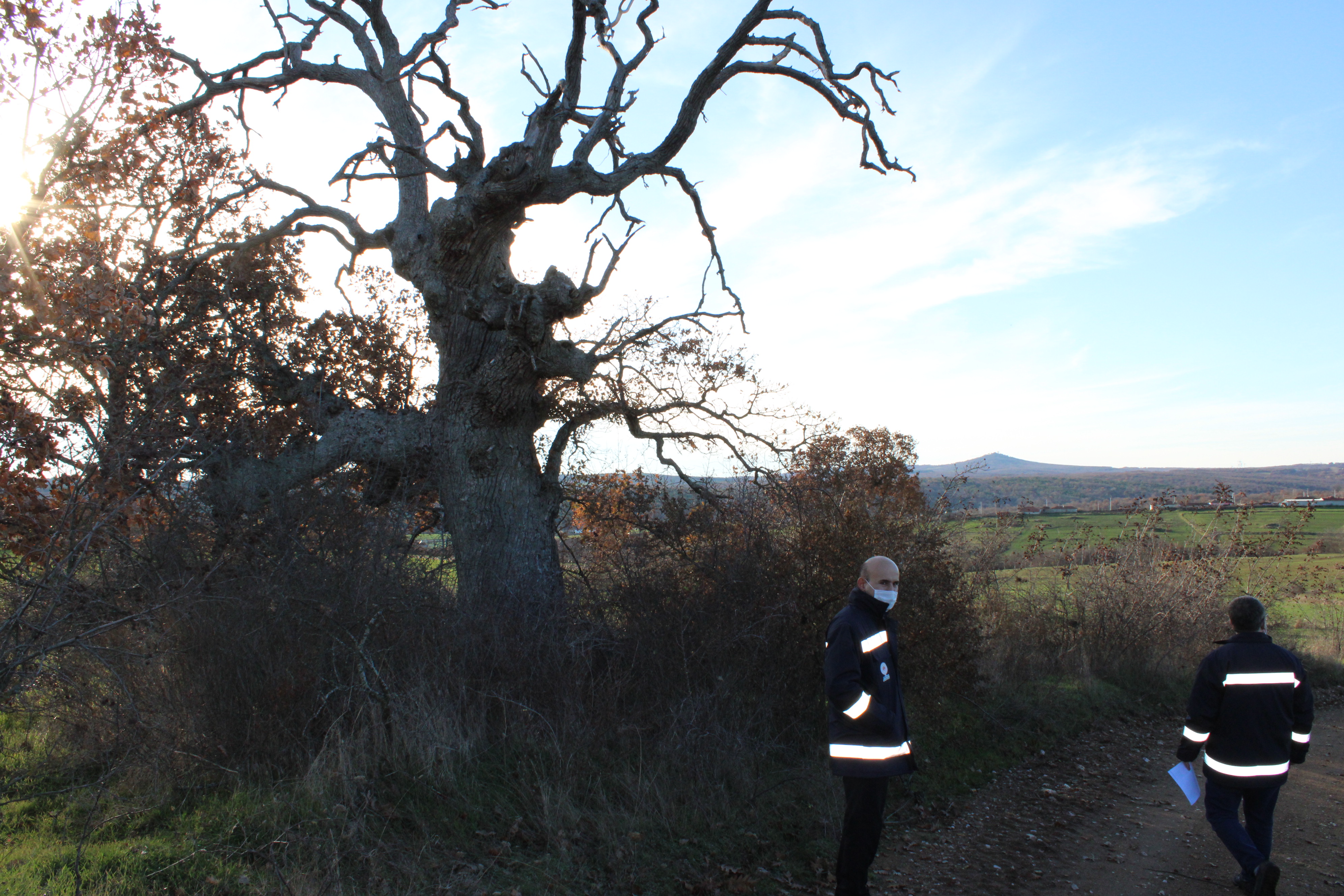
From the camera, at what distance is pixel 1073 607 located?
1339 cm

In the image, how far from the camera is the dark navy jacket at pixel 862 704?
4.74m

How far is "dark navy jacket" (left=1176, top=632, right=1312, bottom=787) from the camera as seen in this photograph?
5.18 metres

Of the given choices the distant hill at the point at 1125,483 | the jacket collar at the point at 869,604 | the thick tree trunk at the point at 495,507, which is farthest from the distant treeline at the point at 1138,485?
the jacket collar at the point at 869,604

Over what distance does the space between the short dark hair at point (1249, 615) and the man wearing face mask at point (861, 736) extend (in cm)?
247

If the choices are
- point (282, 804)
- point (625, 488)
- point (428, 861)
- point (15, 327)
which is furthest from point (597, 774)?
point (15, 327)

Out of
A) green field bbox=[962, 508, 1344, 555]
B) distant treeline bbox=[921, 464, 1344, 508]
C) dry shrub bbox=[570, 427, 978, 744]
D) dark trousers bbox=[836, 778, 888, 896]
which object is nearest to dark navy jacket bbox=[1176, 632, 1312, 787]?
dark trousers bbox=[836, 778, 888, 896]

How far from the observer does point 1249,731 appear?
5.20m

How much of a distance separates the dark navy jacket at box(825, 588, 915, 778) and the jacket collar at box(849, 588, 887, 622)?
0.19 feet

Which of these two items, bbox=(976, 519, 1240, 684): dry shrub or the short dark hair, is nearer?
the short dark hair

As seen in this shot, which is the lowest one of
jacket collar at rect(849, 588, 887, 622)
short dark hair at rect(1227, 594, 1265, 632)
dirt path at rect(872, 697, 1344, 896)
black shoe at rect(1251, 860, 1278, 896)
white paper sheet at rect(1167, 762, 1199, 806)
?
dirt path at rect(872, 697, 1344, 896)

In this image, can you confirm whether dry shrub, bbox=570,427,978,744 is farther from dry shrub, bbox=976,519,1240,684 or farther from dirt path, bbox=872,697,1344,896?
dry shrub, bbox=976,519,1240,684

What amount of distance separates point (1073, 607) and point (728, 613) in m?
8.35

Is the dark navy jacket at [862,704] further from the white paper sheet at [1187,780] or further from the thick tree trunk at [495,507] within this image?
the thick tree trunk at [495,507]

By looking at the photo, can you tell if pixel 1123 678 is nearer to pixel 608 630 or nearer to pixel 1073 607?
pixel 1073 607
